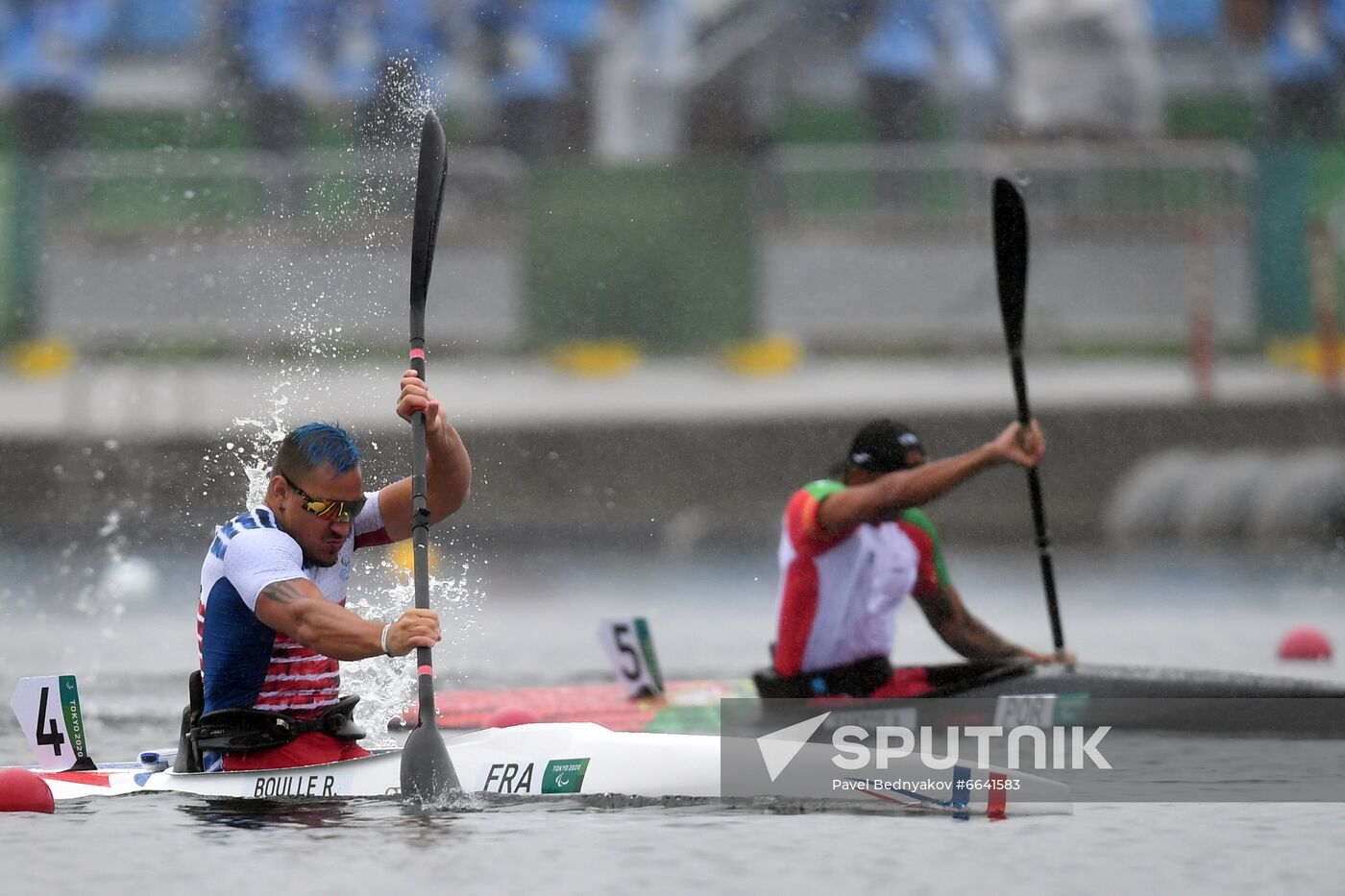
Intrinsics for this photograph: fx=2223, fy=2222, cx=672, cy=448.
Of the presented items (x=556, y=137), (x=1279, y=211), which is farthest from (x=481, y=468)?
(x=1279, y=211)

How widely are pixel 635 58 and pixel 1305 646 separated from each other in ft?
40.9

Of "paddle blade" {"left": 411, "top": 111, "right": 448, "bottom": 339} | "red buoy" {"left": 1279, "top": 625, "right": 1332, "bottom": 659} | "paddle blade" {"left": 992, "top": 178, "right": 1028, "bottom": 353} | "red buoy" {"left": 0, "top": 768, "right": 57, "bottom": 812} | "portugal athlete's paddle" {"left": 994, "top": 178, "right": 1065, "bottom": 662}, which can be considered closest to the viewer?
"red buoy" {"left": 0, "top": 768, "right": 57, "bottom": 812}

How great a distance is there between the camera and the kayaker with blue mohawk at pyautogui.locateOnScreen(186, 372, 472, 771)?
6.73 meters

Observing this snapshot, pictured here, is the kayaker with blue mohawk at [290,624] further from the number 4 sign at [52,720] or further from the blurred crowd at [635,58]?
the blurred crowd at [635,58]

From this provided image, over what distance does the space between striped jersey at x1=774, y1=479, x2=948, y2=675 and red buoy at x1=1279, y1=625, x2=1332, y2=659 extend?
4.21 m

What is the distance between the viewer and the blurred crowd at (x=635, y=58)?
2214 cm

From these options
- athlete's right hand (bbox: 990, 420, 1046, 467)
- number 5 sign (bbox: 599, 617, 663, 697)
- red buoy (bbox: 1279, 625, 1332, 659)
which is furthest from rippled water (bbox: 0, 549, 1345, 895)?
red buoy (bbox: 1279, 625, 1332, 659)

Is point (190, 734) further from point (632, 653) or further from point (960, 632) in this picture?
point (960, 632)

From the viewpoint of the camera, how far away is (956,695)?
908 cm

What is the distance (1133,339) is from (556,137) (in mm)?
6230

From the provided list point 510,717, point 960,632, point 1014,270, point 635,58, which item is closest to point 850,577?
point 960,632

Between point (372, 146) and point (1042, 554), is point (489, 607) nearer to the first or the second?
point (1042, 554)

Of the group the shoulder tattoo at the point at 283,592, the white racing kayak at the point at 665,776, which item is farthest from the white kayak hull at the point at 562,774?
the shoulder tattoo at the point at 283,592

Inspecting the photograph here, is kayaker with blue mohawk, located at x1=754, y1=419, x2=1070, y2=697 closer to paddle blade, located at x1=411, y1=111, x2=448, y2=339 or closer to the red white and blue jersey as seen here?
paddle blade, located at x1=411, y1=111, x2=448, y2=339
